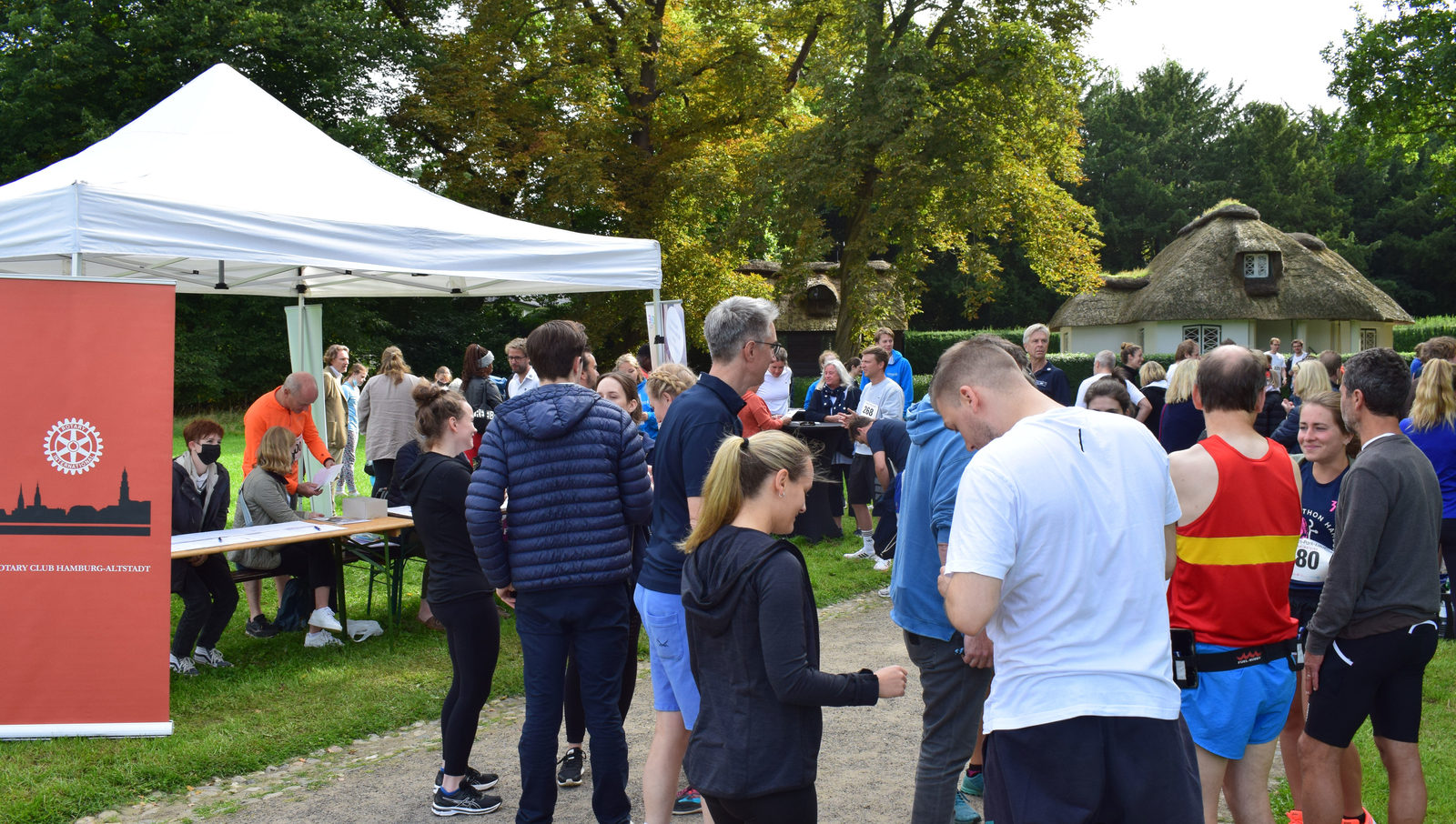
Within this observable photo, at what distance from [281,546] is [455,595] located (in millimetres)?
2980

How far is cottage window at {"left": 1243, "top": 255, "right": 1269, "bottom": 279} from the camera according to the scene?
35.4 metres

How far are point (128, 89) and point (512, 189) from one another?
28.5ft

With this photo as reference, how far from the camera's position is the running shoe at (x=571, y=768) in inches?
163

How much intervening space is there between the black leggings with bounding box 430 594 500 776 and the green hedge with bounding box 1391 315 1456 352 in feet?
108

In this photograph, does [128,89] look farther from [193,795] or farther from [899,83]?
[193,795]

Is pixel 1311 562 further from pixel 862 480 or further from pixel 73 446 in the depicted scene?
pixel 862 480

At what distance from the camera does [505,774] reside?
4.30m

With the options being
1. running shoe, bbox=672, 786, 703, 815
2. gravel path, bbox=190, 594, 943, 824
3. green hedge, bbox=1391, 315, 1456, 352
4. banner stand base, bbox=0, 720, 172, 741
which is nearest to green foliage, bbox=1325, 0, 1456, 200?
green hedge, bbox=1391, 315, 1456, 352

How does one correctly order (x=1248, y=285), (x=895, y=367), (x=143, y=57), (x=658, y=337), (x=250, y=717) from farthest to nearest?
1. (x=1248, y=285)
2. (x=143, y=57)
3. (x=895, y=367)
4. (x=658, y=337)
5. (x=250, y=717)

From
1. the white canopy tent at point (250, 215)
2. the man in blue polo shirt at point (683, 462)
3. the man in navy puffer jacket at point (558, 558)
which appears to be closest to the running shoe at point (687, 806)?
the man in navy puffer jacket at point (558, 558)

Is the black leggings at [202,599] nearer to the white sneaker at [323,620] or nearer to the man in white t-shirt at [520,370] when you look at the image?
the white sneaker at [323,620]

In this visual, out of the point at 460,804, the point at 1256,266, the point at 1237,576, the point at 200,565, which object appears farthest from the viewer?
the point at 1256,266

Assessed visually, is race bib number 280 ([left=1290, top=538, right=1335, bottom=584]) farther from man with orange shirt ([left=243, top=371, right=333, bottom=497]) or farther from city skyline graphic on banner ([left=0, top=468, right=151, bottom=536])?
man with orange shirt ([left=243, top=371, right=333, bottom=497])

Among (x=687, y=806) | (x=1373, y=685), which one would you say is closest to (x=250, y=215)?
(x=687, y=806)
